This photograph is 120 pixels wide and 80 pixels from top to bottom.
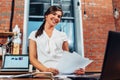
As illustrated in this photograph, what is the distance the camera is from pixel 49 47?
2.14m

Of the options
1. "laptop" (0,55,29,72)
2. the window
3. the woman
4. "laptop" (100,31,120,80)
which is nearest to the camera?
"laptop" (100,31,120,80)

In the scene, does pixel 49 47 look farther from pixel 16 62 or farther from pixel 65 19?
pixel 65 19

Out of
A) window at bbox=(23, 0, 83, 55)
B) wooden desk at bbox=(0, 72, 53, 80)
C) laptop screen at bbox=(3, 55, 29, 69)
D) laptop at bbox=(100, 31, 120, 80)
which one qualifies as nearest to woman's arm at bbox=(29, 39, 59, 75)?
wooden desk at bbox=(0, 72, 53, 80)

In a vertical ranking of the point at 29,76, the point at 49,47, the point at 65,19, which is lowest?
the point at 29,76

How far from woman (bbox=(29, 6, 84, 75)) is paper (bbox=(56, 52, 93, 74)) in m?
0.41

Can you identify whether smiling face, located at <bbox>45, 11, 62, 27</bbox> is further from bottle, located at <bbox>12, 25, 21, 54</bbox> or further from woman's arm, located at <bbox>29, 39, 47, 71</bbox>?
bottle, located at <bbox>12, 25, 21, 54</bbox>

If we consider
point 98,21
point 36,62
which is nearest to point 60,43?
point 36,62

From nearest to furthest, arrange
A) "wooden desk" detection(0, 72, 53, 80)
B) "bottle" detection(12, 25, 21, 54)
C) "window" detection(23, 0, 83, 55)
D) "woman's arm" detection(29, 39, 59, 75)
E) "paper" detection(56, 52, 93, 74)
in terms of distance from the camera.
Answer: "wooden desk" detection(0, 72, 53, 80), "paper" detection(56, 52, 93, 74), "woman's arm" detection(29, 39, 59, 75), "bottle" detection(12, 25, 21, 54), "window" detection(23, 0, 83, 55)

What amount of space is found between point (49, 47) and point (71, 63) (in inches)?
24.1

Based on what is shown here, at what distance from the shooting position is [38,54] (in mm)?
2094

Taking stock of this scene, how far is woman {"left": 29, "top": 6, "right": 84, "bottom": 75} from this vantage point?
6.81 ft

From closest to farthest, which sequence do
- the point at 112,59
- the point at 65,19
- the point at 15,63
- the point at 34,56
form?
1. the point at 112,59
2. the point at 34,56
3. the point at 15,63
4. the point at 65,19

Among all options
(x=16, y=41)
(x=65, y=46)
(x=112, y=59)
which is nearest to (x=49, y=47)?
(x=65, y=46)

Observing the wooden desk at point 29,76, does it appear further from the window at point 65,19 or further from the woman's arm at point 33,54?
the window at point 65,19
